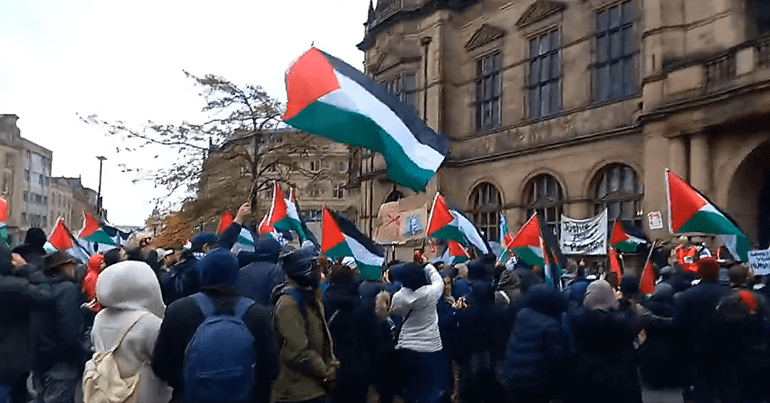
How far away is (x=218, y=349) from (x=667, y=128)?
15.7 metres

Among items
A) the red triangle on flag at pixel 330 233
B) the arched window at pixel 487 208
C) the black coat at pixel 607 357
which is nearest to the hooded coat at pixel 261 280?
the black coat at pixel 607 357

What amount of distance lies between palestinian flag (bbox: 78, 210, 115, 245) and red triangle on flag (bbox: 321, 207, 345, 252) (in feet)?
28.7

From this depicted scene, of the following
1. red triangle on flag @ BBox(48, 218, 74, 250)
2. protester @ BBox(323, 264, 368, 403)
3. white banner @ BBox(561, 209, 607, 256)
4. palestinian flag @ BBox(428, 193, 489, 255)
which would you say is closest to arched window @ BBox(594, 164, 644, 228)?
white banner @ BBox(561, 209, 607, 256)

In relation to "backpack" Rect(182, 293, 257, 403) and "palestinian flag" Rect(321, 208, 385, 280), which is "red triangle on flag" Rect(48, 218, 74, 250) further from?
"backpack" Rect(182, 293, 257, 403)

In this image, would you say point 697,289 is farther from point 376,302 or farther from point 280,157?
point 280,157

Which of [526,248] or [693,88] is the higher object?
[693,88]

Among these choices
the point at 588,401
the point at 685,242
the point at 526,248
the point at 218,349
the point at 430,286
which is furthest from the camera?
the point at 685,242

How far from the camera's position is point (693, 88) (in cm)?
1769

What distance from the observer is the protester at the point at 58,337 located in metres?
7.05

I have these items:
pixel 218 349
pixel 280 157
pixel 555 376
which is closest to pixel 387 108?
pixel 555 376

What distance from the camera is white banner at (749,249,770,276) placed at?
10.4m

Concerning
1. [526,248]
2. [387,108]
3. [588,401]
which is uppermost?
[387,108]

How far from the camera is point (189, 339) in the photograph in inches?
192

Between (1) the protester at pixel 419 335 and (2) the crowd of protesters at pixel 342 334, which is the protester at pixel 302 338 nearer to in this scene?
(2) the crowd of protesters at pixel 342 334
